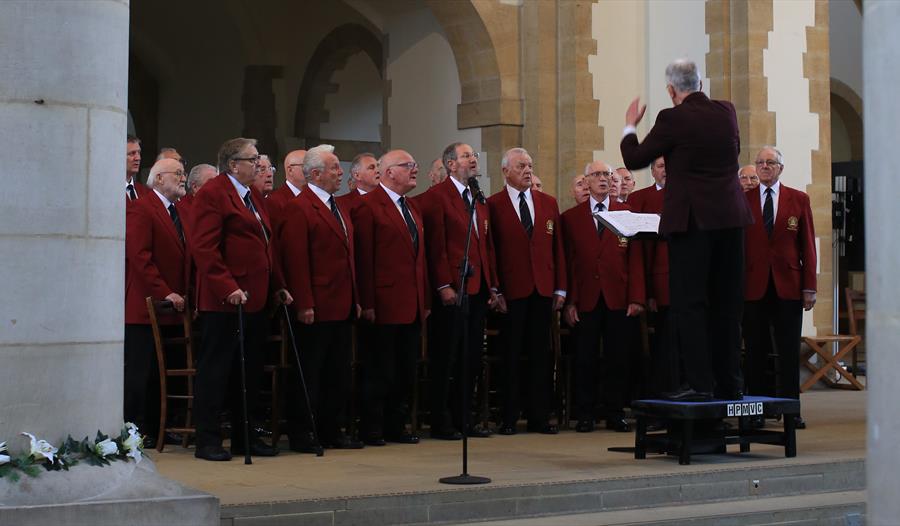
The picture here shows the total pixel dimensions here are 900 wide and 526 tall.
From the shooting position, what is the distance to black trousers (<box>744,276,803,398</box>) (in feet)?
29.5

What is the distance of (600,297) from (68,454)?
14.9ft

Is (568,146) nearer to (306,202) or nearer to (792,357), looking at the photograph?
(792,357)

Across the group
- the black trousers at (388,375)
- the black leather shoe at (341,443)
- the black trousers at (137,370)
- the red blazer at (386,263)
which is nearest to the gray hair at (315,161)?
the red blazer at (386,263)

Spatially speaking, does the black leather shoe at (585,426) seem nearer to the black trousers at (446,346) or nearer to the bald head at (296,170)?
the black trousers at (446,346)

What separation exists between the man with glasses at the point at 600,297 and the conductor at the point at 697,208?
1.77 m

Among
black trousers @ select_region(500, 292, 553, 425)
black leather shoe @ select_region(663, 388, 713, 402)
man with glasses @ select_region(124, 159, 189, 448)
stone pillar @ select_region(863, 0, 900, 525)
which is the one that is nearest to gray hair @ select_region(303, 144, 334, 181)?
man with glasses @ select_region(124, 159, 189, 448)

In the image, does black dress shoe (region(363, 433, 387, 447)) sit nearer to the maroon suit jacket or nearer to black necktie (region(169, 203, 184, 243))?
black necktie (region(169, 203, 184, 243))

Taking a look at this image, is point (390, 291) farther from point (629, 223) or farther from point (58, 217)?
point (58, 217)

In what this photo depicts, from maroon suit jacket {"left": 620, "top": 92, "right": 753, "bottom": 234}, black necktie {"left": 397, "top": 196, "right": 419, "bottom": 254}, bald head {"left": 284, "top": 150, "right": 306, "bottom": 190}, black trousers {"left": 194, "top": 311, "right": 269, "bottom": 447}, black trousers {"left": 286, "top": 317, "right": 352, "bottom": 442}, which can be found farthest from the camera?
bald head {"left": 284, "top": 150, "right": 306, "bottom": 190}

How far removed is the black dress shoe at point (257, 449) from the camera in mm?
7618

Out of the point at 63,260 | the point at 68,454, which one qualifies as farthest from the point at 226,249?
the point at 68,454

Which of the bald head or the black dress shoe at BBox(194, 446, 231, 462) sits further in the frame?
the bald head

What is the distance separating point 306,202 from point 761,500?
9.04ft

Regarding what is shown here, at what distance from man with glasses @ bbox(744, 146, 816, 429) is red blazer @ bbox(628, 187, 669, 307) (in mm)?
489
